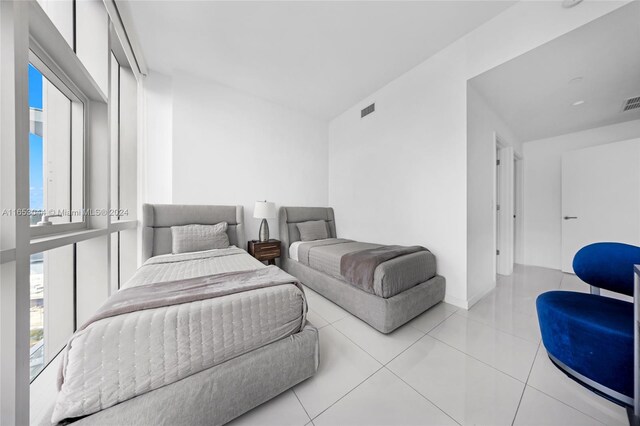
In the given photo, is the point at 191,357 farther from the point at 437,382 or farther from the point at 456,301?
the point at 456,301

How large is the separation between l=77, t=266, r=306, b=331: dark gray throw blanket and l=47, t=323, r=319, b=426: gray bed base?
335 millimetres

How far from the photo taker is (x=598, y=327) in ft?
3.44

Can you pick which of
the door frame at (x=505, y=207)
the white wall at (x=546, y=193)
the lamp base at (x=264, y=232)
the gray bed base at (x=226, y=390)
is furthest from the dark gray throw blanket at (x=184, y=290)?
the white wall at (x=546, y=193)

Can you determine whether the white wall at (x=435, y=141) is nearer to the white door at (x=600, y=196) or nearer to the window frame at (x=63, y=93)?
the white door at (x=600, y=196)

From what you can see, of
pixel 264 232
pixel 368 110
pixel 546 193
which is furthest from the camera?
pixel 546 193

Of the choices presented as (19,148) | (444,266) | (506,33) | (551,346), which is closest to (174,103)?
(19,148)

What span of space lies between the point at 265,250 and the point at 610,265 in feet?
10.6

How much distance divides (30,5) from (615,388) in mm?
3403

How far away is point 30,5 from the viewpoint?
3.15 ft

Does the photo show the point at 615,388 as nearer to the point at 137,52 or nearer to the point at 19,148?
the point at 19,148

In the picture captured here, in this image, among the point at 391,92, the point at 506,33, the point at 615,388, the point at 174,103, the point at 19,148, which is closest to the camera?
the point at 19,148

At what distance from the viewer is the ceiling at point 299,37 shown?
1.89 meters

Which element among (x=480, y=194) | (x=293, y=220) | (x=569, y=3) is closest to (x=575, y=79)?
(x=569, y=3)

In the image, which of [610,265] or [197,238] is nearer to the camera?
[610,265]
